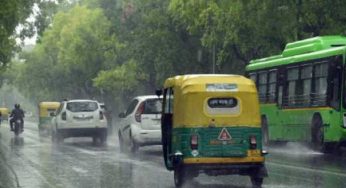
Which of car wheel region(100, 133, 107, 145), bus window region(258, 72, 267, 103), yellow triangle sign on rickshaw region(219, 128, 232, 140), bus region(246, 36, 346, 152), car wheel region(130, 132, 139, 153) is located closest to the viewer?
yellow triangle sign on rickshaw region(219, 128, 232, 140)

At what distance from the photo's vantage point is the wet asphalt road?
577 inches

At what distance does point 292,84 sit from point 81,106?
9901 mm

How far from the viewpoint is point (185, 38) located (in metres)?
49.3

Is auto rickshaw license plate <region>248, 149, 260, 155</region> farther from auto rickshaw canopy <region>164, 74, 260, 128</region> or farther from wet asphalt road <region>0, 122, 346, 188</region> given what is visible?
wet asphalt road <region>0, 122, 346, 188</region>

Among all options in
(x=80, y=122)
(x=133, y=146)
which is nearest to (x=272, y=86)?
(x=133, y=146)

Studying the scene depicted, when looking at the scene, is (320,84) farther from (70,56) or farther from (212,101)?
(70,56)

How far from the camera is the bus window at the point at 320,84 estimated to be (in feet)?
73.2

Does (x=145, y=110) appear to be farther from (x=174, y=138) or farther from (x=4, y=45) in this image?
(x=4, y=45)

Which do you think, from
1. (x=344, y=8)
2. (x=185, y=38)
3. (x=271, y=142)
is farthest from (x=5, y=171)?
(x=185, y=38)

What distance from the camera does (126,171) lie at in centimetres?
1756

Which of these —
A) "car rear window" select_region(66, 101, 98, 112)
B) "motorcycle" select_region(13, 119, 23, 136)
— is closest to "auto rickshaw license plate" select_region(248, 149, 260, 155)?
"car rear window" select_region(66, 101, 98, 112)

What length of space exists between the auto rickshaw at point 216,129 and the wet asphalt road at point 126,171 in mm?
709

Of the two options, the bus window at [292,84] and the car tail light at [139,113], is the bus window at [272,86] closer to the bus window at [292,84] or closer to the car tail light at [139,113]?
the bus window at [292,84]

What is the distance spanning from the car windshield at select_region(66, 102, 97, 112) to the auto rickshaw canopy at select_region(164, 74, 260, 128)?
17382 mm
